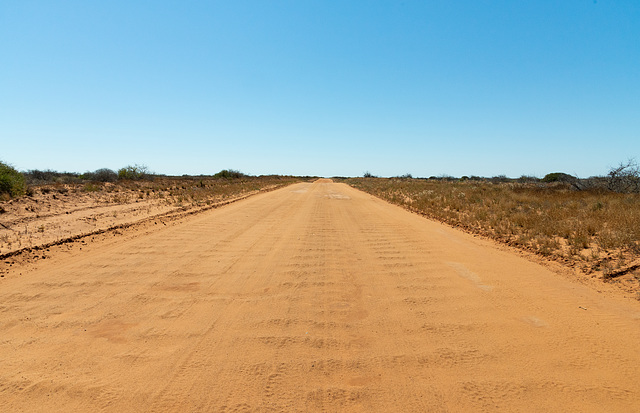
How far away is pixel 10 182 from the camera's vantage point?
17359mm

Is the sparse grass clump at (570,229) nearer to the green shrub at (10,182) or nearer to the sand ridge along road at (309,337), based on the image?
the sand ridge along road at (309,337)

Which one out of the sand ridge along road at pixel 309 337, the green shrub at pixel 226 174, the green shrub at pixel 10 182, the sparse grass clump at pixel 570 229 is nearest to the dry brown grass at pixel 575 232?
the sparse grass clump at pixel 570 229

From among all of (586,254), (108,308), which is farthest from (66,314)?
(586,254)

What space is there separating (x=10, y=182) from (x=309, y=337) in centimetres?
2084

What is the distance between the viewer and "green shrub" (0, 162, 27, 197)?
17.1 metres

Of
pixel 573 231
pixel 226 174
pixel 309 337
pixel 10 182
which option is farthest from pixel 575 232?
pixel 226 174

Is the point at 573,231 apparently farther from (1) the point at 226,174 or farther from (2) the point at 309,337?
(1) the point at 226,174

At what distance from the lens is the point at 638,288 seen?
19.4ft

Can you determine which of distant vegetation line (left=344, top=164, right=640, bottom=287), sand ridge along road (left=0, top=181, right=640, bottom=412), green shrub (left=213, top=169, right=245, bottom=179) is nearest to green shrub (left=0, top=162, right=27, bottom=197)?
sand ridge along road (left=0, top=181, right=640, bottom=412)

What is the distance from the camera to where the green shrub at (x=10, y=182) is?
17.1 meters

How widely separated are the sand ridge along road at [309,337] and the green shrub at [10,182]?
548 inches

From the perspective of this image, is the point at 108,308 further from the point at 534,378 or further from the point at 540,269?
the point at 540,269

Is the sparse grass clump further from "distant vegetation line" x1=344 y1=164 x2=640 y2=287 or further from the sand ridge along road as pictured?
the sand ridge along road

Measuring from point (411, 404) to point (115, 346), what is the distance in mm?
3296
